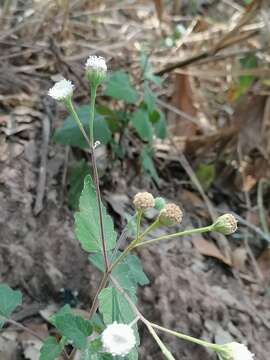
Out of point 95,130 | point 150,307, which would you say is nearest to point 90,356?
point 150,307

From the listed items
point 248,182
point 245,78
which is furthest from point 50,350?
point 245,78

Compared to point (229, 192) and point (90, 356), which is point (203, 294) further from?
point (90, 356)

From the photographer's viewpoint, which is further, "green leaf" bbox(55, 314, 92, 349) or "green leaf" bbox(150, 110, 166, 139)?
"green leaf" bbox(150, 110, 166, 139)

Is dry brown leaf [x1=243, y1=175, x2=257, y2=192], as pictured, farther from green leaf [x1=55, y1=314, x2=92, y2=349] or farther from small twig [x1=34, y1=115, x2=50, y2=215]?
green leaf [x1=55, y1=314, x2=92, y2=349]

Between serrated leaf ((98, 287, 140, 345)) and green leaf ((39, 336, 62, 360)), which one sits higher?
serrated leaf ((98, 287, 140, 345))

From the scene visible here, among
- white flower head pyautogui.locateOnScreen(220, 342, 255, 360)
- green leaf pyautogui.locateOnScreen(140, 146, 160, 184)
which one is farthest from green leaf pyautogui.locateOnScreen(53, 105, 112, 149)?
white flower head pyautogui.locateOnScreen(220, 342, 255, 360)

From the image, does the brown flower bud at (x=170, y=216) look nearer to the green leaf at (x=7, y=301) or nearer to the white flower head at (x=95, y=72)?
the white flower head at (x=95, y=72)

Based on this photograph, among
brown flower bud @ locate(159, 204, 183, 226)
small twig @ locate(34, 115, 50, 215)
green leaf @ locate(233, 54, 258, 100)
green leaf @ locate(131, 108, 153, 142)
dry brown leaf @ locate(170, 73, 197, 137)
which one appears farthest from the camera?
green leaf @ locate(233, 54, 258, 100)
